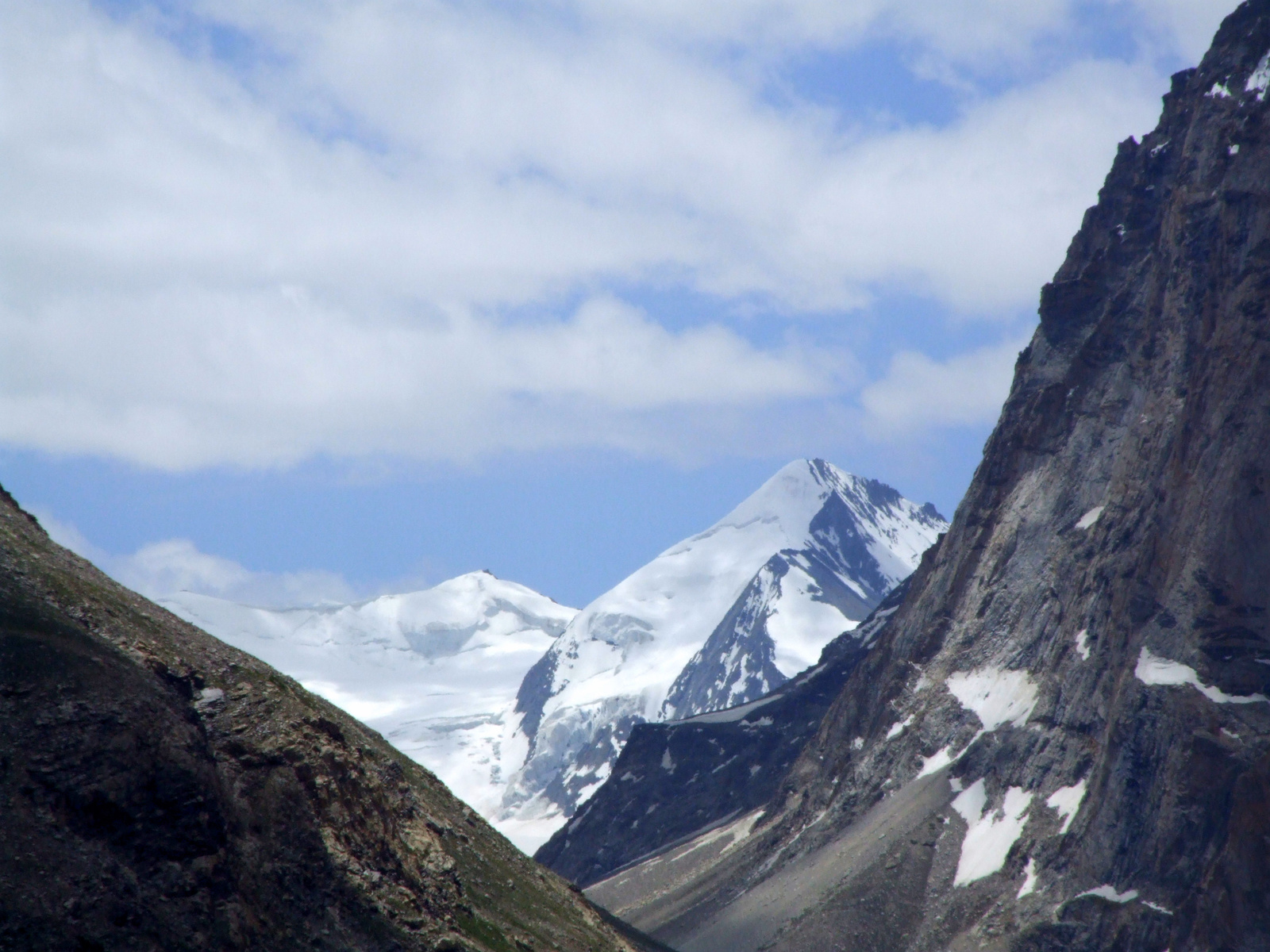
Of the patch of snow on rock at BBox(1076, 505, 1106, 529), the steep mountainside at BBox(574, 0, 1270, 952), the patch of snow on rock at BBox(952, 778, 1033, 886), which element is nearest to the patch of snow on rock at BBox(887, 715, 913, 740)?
the steep mountainside at BBox(574, 0, 1270, 952)

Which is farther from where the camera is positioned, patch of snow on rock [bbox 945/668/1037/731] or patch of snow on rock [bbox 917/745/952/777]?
patch of snow on rock [bbox 917/745/952/777]

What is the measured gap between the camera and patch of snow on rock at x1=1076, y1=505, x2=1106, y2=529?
174 metres

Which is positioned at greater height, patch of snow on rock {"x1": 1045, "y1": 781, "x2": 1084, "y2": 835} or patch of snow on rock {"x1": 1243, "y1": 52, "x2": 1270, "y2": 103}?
patch of snow on rock {"x1": 1243, "y1": 52, "x2": 1270, "y2": 103}

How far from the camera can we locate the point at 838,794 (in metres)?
189

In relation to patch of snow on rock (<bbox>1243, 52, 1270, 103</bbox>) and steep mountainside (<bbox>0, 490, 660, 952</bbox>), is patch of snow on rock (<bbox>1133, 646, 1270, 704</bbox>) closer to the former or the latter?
patch of snow on rock (<bbox>1243, 52, 1270, 103</bbox>)

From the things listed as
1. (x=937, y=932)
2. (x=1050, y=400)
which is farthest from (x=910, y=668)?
(x=937, y=932)

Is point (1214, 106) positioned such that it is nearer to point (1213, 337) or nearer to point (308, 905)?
point (1213, 337)

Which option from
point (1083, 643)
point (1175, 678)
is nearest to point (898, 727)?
point (1083, 643)

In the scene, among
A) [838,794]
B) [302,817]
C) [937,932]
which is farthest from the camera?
[838,794]

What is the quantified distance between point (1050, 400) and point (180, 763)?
169571mm

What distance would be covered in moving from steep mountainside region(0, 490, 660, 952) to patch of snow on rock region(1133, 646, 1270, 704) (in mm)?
93452

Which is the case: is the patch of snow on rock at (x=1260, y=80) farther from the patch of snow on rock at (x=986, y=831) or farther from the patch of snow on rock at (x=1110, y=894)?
the patch of snow on rock at (x=1110, y=894)

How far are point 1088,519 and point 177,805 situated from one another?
494 feet

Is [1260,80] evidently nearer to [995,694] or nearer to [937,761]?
[995,694]
